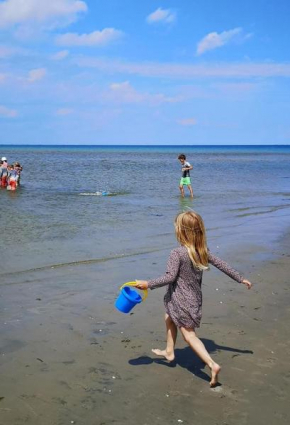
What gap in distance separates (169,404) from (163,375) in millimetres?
529

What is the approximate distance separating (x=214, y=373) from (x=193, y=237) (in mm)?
1147

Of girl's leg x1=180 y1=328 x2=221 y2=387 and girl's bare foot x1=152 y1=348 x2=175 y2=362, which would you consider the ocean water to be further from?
girl's leg x1=180 y1=328 x2=221 y2=387

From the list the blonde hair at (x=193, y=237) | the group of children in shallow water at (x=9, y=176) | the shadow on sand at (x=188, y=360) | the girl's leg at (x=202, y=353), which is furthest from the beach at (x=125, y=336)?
the group of children in shallow water at (x=9, y=176)

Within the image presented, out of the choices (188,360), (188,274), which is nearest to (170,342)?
(188,360)

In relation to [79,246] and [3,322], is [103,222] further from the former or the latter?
[3,322]

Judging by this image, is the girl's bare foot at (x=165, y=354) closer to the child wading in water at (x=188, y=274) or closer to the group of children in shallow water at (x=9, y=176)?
the child wading in water at (x=188, y=274)

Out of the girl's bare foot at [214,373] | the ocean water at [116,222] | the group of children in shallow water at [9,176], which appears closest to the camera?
the girl's bare foot at [214,373]

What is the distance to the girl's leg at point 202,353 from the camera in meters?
4.09

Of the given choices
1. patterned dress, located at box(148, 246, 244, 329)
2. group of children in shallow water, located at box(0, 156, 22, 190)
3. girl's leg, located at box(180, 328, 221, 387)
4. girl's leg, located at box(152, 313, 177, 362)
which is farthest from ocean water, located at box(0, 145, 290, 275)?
girl's leg, located at box(180, 328, 221, 387)

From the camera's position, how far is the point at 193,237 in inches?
174

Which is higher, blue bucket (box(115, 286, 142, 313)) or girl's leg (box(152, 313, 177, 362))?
blue bucket (box(115, 286, 142, 313))

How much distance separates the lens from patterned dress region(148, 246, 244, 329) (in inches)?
173

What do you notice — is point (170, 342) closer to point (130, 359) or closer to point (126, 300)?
point (130, 359)

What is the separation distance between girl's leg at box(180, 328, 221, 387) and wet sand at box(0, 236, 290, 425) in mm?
124
